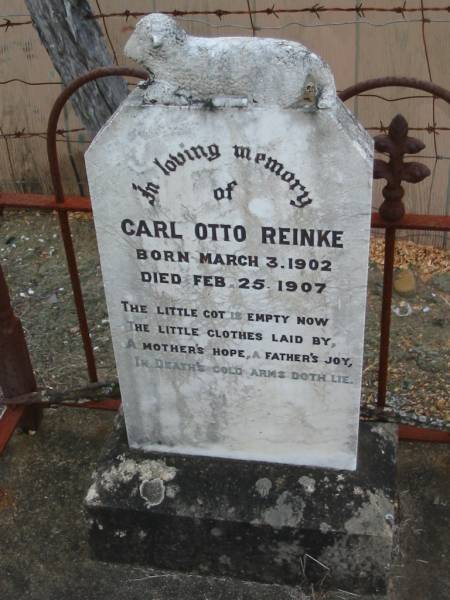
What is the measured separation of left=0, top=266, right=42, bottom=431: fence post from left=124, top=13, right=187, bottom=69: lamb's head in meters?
1.28

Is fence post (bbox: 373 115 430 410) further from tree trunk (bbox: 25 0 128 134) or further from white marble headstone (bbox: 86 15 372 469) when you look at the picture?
tree trunk (bbox: 25 0 128 134)

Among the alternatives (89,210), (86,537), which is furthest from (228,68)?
(86,537)

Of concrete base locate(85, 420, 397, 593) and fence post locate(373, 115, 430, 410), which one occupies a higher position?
fence post locate(373, 115, 430, 410)

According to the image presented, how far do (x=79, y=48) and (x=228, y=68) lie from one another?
238 cm

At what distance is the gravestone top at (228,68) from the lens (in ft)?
6.79

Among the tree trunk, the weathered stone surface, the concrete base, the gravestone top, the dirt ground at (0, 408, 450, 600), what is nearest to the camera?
the gravestone top

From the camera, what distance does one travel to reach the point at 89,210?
2789mm

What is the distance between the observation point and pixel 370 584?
8.71ft

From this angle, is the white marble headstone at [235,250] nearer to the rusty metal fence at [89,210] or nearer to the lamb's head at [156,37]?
the lamb's head at [156,37]

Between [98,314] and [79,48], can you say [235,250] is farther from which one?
[79,48]

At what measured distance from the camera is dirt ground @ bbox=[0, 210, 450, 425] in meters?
3.81

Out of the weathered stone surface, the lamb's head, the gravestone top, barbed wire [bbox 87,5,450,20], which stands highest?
the lamb's head

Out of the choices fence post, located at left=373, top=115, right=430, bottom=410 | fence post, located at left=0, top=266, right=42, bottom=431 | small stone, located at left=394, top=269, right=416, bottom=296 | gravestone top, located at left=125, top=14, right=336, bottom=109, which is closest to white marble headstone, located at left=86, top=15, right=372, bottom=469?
gravestone top, located at left=125, top=14, right=336, bottom=109

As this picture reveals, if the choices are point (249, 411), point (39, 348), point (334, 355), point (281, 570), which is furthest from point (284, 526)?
point (39, 348)
